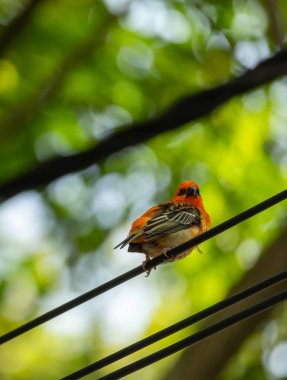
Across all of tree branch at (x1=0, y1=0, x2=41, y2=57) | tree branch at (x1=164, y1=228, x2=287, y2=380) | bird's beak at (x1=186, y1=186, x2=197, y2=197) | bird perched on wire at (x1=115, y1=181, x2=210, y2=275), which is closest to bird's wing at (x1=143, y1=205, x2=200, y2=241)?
bird perched on wire at (x1=115, y1=181, x2=210, y2=275)

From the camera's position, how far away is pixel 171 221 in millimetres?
6457

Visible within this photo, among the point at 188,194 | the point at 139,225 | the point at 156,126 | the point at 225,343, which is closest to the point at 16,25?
the point at 188,194

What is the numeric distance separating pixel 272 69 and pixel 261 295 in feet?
12.3

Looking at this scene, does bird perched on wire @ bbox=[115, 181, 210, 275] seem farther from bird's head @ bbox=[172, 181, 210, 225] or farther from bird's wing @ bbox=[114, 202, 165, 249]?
bird's head @ bbox=[172, 181, 210, 225]

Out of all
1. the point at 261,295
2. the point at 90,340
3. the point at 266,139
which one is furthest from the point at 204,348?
the point at 90,340

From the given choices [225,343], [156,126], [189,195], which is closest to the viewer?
[156,126]

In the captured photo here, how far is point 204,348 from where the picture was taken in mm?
7254

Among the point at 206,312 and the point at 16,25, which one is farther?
the point at 16,25

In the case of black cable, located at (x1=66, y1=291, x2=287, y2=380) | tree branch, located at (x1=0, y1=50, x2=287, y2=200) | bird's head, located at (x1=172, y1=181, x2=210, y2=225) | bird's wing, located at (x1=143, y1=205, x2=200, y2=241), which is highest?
bird's head, located at (x1=172, y1=181, x2=210, y2=225)

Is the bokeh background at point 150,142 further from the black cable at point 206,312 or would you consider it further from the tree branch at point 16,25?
the black cable at point 206,312

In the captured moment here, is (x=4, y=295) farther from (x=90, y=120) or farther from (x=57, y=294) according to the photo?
(x=90, y=120)

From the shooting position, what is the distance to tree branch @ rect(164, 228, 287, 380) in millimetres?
7141

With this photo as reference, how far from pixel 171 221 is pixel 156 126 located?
2.62m

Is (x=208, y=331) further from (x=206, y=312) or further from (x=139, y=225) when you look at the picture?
(x=139, y=225)
